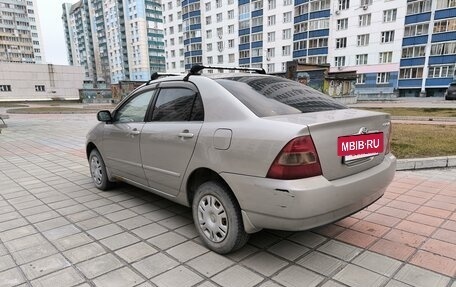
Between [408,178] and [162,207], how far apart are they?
12.4 feet

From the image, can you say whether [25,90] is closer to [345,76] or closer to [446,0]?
[345,76]

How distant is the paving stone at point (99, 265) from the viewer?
2395mm

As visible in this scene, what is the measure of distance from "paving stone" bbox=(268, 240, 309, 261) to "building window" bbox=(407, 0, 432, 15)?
42.4 metres

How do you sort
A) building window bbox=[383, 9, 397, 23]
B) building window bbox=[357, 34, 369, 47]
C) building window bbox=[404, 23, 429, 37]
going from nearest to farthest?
building window bbox=[404, 23, 429, 37], building window bbox=[383, 9, 397, 23], building window bbox=[357, 34, 369, 47]

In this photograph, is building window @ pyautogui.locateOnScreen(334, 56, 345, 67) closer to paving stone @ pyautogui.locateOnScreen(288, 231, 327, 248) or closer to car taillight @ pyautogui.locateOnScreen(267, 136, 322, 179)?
paving stone @ pyautogui.locateOnScreen(288, 231, 327, 248)

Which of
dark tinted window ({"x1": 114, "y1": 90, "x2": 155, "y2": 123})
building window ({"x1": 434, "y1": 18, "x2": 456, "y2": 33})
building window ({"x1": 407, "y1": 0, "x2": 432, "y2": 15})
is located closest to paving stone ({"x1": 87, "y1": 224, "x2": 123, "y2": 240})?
dark tinted window ({"x1": 114, "y1": 90, "x2": 155, "y2": 123})

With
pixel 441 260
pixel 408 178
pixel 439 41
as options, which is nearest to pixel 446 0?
pixel 439 41

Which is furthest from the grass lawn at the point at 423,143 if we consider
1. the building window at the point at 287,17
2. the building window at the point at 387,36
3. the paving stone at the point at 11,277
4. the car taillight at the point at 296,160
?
the building window at the point at 287,17

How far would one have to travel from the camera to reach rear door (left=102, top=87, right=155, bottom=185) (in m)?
3.49

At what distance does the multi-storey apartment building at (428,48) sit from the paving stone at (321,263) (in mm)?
→ 40060

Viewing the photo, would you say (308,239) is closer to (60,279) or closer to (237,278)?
(237,278)

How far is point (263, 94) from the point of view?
272 cm

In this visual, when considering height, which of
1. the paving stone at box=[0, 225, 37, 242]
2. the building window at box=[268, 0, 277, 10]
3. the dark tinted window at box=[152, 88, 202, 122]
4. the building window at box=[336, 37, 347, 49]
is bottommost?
the paving stone at box=[0, 225, 37, 242]

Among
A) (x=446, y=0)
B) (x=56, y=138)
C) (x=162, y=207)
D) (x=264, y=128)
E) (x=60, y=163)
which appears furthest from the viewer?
(x=446, y=0)
